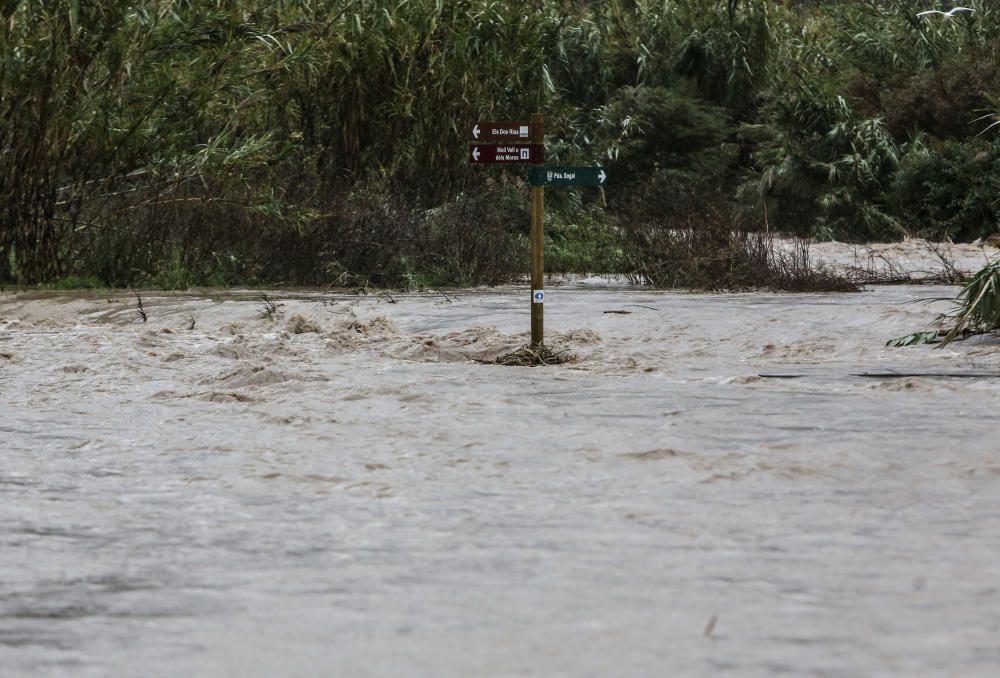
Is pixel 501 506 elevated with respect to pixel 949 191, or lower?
lower

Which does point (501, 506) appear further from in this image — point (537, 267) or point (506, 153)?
point (537, 267)

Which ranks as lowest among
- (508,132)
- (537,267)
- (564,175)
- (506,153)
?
(537,267)

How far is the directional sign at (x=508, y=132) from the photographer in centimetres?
1064

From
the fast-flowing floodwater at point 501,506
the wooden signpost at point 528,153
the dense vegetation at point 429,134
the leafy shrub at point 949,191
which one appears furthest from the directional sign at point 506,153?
the leafy shrub at point 949,191

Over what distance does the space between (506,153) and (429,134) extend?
968cm

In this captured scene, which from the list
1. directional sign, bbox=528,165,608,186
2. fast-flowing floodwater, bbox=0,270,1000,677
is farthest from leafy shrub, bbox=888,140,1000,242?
directional sign, bbox=528,165,608,186

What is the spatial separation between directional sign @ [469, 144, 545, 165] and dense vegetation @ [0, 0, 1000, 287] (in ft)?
14.8

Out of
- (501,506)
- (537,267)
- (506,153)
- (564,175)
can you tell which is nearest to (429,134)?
(537,267)

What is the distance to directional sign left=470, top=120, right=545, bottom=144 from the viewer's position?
10.6m

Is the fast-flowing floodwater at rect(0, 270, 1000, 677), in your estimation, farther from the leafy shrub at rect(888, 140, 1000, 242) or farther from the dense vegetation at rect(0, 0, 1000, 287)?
the leafy shrub at rect(888, 140, 1000, 242)

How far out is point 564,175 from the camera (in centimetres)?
1085

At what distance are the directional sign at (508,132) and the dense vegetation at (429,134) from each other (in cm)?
445

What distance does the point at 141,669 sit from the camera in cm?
407

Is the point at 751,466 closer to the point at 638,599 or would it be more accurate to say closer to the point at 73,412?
the point at 638,599
